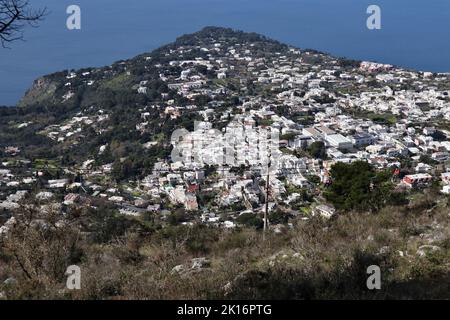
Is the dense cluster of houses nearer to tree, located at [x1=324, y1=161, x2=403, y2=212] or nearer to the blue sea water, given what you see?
tree, located at [x1=324, y1=161, x2=403, y2=212]

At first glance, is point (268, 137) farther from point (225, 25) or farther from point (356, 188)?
point (225, 25)

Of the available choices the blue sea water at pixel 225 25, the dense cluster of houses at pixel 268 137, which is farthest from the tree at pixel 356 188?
the blue sea water at pixel 225 25

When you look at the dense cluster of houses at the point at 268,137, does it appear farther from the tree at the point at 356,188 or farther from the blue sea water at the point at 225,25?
the blue sea water at the point at 225,25

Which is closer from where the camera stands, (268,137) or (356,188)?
(356,188)

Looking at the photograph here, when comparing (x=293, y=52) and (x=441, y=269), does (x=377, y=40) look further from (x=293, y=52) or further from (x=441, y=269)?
(x=441, y=269)

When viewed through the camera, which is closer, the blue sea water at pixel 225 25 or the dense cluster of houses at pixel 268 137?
the dense cluster of houses at pixel 268 137

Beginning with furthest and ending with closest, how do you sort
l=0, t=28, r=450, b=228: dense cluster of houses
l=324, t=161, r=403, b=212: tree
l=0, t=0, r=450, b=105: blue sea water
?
l=0, t=0, r=450, b=105: blue sea water, l=0, t=28, r=450, b=228: dense cluster of houses, l=324, t=161, r=403, b=212: tree

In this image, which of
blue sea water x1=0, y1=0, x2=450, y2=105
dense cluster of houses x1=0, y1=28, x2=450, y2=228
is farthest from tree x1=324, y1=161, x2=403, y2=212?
blue sea water x1=0, y1=0, x2=450, y2=105

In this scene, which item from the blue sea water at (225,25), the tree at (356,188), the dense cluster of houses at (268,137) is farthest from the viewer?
the blue sea water at (225,25)

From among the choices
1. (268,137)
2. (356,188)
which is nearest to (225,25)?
(268,137)

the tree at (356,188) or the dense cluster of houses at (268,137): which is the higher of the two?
the tree at (356,188)
